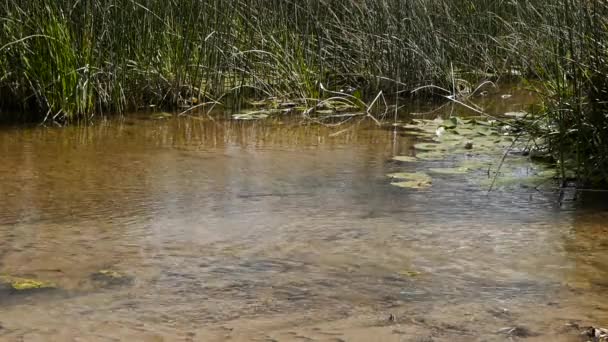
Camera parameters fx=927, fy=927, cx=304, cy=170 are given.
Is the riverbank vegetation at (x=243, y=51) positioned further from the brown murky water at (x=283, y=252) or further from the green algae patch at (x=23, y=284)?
the green algae patch at (x=23, y=284)

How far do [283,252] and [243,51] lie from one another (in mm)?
3103

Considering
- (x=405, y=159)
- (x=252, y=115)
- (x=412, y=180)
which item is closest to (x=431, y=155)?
(x=405, y=159)

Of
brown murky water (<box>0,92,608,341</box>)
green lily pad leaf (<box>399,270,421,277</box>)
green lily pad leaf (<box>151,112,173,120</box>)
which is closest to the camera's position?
brown murky water (<box>0,92,608,341</box>)

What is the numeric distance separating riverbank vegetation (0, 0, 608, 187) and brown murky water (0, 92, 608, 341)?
88 cm

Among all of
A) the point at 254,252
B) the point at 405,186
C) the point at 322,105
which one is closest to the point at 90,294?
the point at 254,252

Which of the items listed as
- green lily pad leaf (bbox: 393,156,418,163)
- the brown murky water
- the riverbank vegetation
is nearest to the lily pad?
the brown murky water

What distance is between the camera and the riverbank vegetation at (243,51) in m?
4.80

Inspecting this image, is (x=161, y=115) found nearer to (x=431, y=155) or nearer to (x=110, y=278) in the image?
(x=431, y=155)

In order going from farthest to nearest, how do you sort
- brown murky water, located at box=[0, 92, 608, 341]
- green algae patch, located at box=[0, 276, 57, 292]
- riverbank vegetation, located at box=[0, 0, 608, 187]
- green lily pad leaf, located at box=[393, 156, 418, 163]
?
riverbank vegetation, located at box=[0, 0, 608, 187] → green lily pad leaf, located at box=[393, 156, 418, 163] → green algae patch, located at box=[0, 276, 57, 292] → brown murky water, located at box=[0, 92, 608, 341]

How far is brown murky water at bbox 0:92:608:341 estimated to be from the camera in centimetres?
204

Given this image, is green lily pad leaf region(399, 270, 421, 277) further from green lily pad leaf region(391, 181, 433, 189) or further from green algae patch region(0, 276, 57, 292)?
green lily pad leaf region(391, 181, 433, 189)

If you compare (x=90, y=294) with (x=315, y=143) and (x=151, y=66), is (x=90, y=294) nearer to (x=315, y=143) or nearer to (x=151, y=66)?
(x=315, y=143)

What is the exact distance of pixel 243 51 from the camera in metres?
5.51

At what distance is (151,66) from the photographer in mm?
5328
